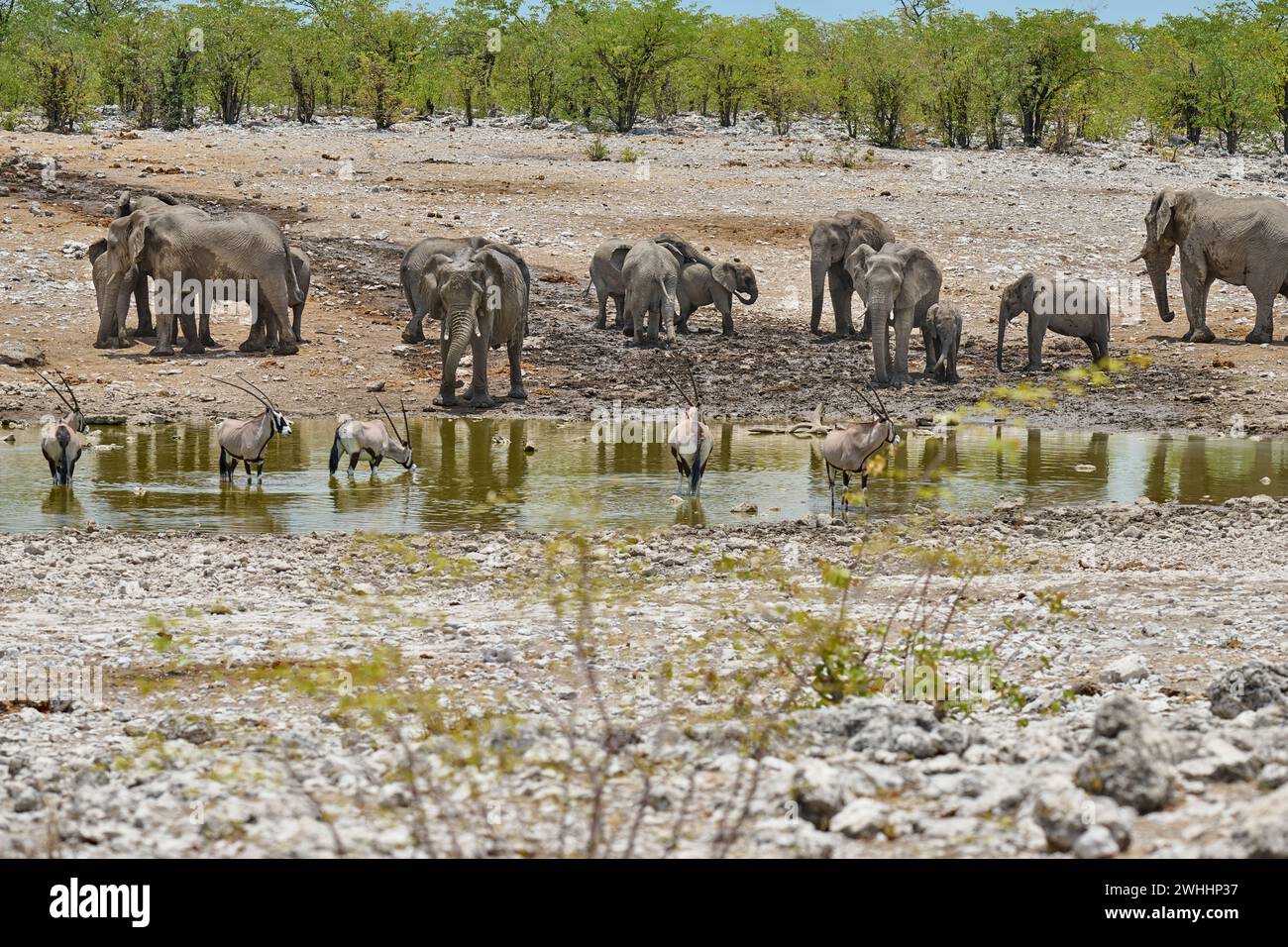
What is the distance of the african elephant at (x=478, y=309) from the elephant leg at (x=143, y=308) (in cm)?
498

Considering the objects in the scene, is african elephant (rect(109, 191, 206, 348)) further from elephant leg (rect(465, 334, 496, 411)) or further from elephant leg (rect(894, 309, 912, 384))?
elephant leg (rect(894, 309, 912, 384))

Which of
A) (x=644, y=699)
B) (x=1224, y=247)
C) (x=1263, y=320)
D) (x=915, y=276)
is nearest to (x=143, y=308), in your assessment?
(x=915, y=276)

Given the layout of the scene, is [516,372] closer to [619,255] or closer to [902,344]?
[619,255]

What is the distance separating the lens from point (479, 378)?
18625mm

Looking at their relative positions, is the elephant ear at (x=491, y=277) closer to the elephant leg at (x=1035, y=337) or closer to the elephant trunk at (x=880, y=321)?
the elephant trunk at (x=880, y=321)

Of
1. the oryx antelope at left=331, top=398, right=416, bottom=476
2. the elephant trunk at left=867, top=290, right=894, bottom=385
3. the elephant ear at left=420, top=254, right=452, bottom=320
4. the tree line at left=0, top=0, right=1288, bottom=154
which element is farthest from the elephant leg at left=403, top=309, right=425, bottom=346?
the tree line at left=0, top=0, right=1288, bottom=154

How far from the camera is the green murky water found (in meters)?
12.3

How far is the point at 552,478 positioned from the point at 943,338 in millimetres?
7529

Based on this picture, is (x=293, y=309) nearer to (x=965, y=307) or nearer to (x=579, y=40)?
(x=965, y=307)

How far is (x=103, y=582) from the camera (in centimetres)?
957

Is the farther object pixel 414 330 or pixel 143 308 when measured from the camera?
pixel 143 308

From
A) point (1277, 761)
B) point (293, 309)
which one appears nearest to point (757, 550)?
point (1277, 761)

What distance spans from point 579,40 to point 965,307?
→ 75.9 ft

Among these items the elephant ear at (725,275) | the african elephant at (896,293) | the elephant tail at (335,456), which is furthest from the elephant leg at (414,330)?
the elephant tail at (335,456)
